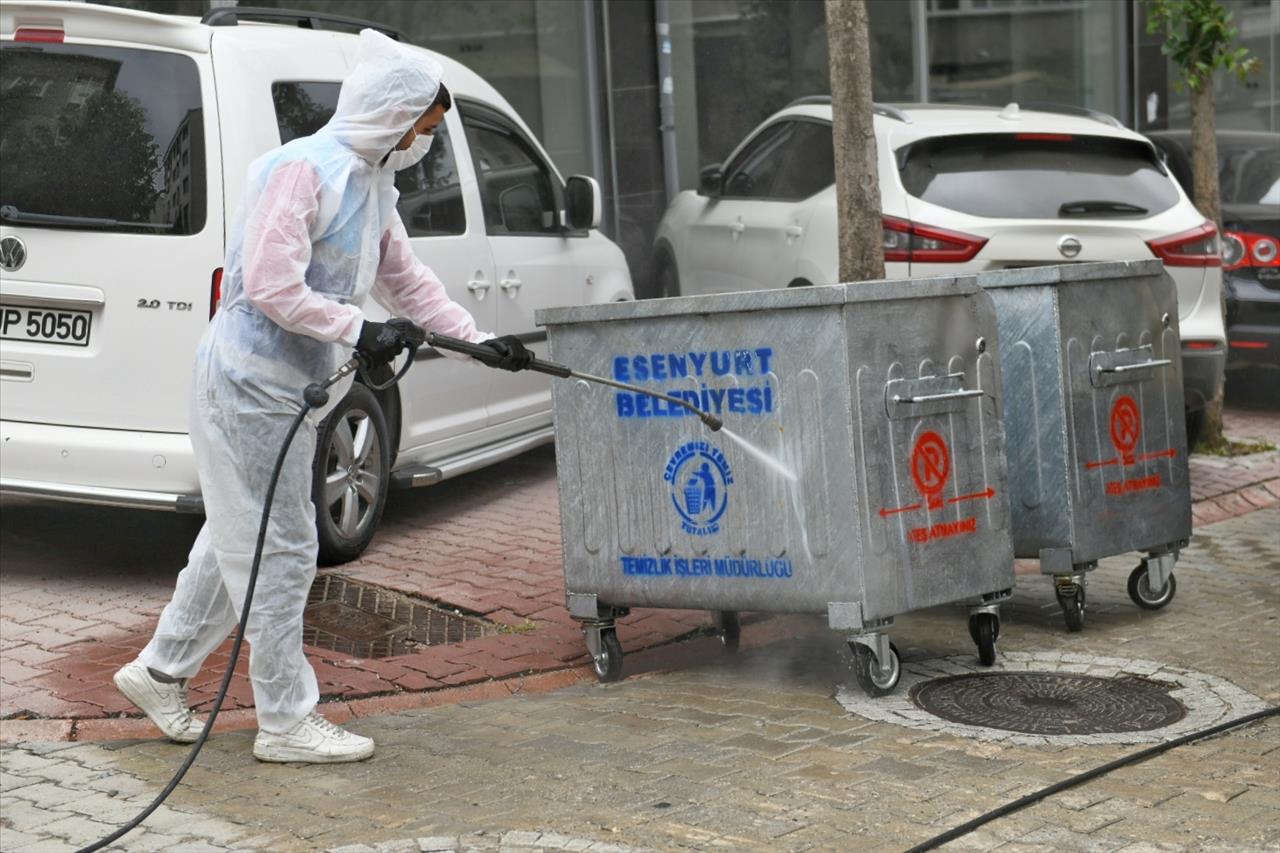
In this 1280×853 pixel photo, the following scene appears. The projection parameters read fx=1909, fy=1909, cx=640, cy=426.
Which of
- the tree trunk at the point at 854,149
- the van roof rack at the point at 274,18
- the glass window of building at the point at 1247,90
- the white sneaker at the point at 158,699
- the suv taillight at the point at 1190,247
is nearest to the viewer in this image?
the white sneaker at the point at 158,699

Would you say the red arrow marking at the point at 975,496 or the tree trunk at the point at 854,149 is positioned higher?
the tree trunk at the point at 854,149

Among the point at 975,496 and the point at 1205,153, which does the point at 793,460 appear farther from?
the point at 1205,153

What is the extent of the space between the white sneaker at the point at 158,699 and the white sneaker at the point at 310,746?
0.30 meters

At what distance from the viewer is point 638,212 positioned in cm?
1424

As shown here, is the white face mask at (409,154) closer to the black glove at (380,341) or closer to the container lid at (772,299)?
the black glove at (380,341)

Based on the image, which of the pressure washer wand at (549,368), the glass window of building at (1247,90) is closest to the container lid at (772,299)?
the pressure washer wand at (549,368)

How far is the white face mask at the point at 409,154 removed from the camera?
213 inches

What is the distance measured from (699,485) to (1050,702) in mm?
1273

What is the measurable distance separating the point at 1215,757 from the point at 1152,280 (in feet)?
7.06

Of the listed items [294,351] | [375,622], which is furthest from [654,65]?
[294,351]

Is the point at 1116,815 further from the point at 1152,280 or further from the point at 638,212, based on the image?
the point at 638,212

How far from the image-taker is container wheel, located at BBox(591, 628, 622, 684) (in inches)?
249

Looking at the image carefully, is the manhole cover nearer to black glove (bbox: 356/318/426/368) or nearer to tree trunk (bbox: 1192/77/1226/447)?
black glove (bbox: 356/318/426/368)

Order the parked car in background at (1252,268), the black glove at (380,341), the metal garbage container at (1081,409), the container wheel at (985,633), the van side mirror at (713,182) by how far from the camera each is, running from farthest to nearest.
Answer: the parked car in background at (1252,268) → the van side mirror at (713,182) → the metal garbage container at (1081,409) → the container wheel at (985,633) → the black glove at (380,341)
